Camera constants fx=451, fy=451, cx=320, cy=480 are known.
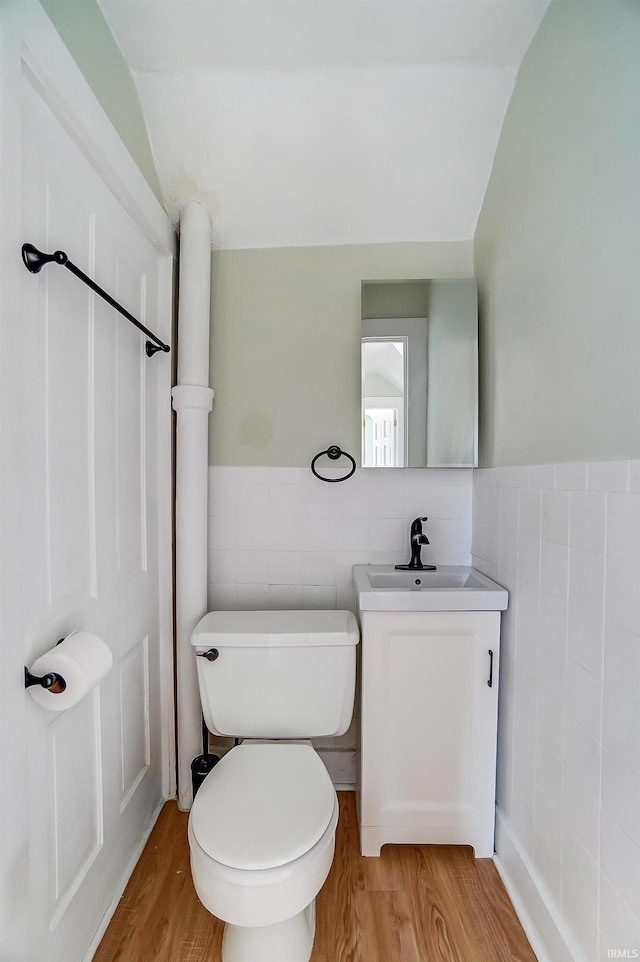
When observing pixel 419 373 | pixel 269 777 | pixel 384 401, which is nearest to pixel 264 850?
pixel 269 777

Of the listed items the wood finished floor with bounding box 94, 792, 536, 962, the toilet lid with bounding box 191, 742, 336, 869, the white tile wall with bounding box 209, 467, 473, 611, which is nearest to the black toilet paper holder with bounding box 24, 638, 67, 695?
the toilet lid with bounding box 191, 742, 336, 869

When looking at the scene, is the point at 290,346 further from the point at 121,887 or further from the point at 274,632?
the point at 121,887

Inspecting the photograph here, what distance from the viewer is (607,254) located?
37.8 inches

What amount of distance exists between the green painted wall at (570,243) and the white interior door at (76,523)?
116cm

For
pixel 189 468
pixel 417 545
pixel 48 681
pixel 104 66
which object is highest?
pixel 104 66

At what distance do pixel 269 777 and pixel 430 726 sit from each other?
0.54m

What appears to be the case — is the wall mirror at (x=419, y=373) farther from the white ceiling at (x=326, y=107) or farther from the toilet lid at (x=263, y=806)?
the toilet lid at (x=263, y=806)

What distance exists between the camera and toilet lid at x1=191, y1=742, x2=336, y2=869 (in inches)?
39.0

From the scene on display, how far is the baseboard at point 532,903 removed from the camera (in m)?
1.07

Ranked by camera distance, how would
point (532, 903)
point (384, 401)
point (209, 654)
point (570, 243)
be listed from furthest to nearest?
point (384, 401), point (209, 654), point (532, 903), point (570, 243)

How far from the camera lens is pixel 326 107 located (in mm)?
1467

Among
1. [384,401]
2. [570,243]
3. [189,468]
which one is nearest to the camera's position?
[570,243]

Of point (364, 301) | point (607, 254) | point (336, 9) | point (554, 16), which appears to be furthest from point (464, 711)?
point (336, 9)

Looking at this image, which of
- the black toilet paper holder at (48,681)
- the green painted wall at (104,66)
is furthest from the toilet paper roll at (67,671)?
the green painted wall at (104,66)
